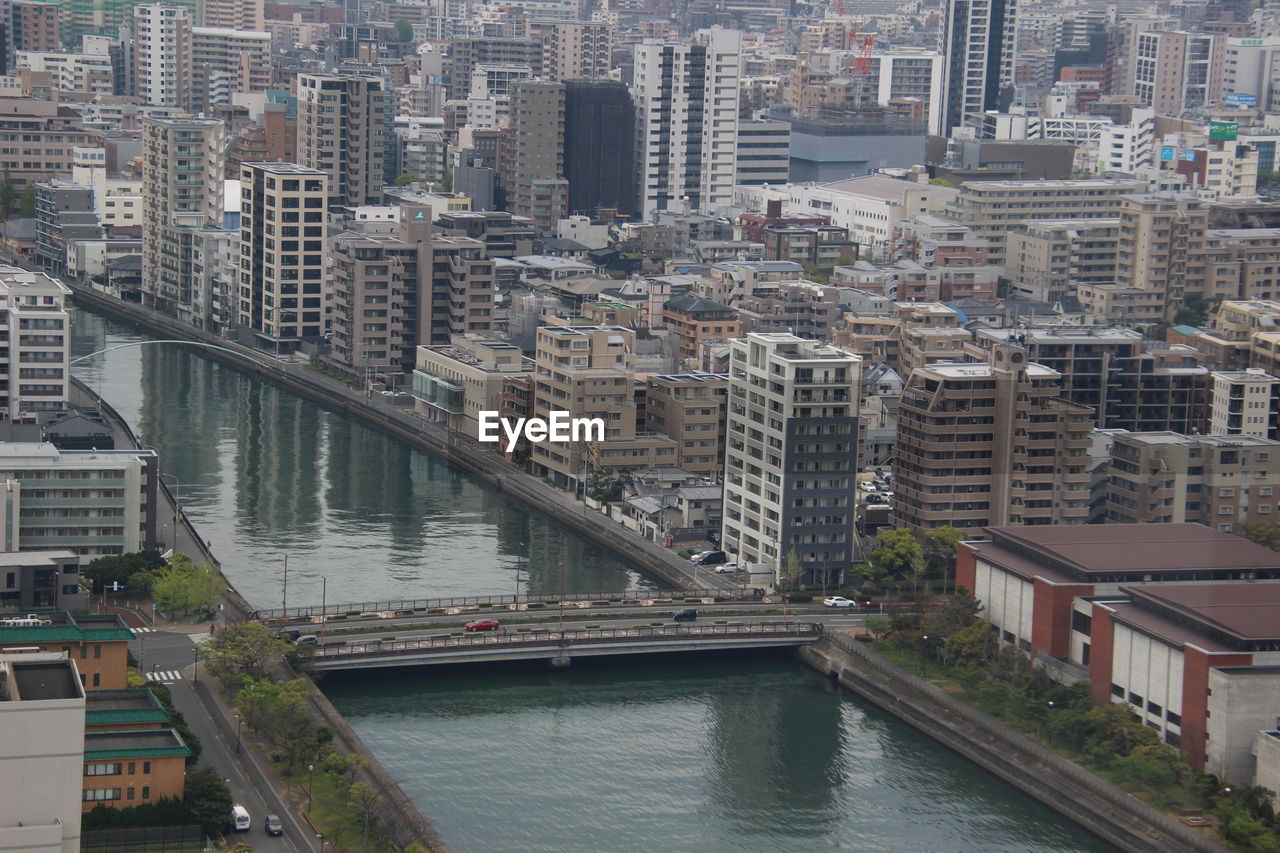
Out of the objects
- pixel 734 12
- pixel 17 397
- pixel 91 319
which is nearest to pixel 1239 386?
pixel 17 397

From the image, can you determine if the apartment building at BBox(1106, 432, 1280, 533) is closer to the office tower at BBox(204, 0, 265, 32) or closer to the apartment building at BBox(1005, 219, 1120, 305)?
the apartment building at BBox(1005, 219, 1120, 305)

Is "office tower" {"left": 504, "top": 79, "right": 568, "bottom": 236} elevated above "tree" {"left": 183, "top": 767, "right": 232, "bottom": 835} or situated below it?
above

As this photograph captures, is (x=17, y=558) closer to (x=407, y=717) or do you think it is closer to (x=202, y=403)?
(x=407, y=717)

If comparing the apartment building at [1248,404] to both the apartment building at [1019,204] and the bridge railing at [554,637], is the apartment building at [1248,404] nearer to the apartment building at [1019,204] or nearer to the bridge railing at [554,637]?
the bridge railing at [554,637]

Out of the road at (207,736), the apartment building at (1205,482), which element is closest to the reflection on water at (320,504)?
the road at (207,736)

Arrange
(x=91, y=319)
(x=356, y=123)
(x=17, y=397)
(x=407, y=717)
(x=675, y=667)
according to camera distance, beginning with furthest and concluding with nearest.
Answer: (x=356, y=123) → (x=91, y=319) → (x=17, y=397) → (x=675, y=667) → (x=407, y=717)

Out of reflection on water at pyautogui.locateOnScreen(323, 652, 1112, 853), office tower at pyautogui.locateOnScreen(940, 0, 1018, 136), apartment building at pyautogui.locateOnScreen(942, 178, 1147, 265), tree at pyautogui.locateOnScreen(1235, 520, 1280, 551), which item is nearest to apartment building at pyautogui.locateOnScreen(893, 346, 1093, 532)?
tree at pyautogui.locateOnScreen(1235, 520, 1280, 551)

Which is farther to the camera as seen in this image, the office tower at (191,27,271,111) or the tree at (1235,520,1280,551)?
the office tower at (191,27,271,111)

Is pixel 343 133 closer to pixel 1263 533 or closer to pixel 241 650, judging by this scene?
pixel 1263 533
